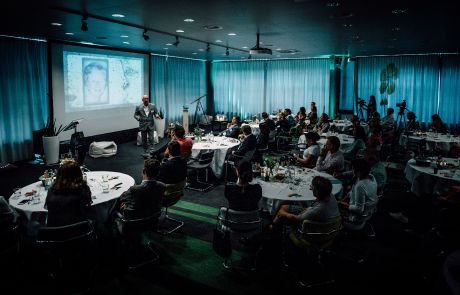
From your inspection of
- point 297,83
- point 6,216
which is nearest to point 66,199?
point 6,216

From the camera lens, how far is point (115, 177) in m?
5.09

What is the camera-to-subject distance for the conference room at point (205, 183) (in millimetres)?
3873

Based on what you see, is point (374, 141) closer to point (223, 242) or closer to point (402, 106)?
point (223, 242)

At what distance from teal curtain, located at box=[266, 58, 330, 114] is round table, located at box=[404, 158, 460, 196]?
9.18m

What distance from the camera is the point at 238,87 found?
677 inches

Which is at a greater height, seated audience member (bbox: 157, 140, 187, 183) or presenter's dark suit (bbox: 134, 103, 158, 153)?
presenter's dark suit (bbox: 134, 103, 158, 153)

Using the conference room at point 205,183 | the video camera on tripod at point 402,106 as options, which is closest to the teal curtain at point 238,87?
the conference room at point 205,183

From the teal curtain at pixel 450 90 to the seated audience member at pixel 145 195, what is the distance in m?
12.7

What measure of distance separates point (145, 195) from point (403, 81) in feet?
41.9

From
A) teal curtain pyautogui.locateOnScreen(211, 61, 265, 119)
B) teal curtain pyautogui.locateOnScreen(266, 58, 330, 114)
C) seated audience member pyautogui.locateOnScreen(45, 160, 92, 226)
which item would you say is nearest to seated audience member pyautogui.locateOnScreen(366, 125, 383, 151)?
seated audience member pyautogui.locateOnScreen(45, 160, 92, 226)

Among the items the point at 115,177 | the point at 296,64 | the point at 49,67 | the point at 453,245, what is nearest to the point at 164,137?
the point at 49,67

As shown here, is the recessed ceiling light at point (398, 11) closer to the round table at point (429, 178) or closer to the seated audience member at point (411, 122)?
the round table at point (429, 178)

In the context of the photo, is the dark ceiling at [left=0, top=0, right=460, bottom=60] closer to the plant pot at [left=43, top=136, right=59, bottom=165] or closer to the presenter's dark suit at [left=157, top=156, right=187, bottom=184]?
the presenter's dark suit at [left=157, top=156, right=187, bottom=184]

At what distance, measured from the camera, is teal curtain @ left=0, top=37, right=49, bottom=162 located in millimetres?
8789
